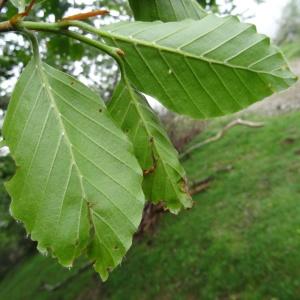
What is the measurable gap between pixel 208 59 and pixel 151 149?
20 cm

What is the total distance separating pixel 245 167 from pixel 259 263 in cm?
345

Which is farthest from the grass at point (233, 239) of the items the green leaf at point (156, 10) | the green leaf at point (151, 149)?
the green leaf at point (156, 10)

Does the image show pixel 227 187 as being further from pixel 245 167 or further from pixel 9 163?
pixel 9 163

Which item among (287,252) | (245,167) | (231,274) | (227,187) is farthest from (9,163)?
(245,167)

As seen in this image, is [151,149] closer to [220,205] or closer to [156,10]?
[156,10]

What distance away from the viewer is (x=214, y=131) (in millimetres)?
12812

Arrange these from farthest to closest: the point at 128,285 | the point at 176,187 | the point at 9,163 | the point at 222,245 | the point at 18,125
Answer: the point at 128,285 < the point at 222,245 < the point at 9,163 < the point at 176,187 < the point at 18,125

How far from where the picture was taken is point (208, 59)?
65 centimetres

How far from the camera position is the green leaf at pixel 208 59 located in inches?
25.3

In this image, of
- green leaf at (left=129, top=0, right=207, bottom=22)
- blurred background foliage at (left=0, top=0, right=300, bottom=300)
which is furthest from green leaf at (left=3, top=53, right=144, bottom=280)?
blurred background foliage at (left=0, top=0, right=300, bottom=300)

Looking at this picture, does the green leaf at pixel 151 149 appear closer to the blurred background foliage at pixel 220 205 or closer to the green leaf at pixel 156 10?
the green leaf at pixel 156 10

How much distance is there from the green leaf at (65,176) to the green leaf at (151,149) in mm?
113

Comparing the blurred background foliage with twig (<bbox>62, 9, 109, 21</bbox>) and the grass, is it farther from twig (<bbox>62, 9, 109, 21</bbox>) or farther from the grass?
twig (<bbox>62, 9, 109, 21</bbox>)

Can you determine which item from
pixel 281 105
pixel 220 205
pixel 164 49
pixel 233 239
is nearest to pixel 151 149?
pixel 164 49
